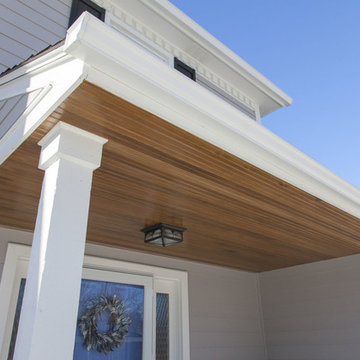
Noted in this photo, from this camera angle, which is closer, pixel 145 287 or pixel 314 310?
pixel 145 287

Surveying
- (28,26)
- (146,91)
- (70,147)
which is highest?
(28,26)

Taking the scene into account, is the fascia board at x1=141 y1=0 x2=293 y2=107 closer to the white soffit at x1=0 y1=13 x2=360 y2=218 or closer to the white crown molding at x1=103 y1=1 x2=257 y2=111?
the white crown molding at x1=103 y1=1 x2=257 y2=111

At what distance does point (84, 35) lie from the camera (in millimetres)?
1049

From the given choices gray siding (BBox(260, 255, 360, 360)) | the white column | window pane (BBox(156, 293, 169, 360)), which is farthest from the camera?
gray siding (BBox(260, 255, 360, 360))

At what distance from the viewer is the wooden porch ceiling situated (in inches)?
55.9

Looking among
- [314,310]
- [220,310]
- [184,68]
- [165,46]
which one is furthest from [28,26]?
[314,310]

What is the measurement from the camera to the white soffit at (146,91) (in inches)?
43.3

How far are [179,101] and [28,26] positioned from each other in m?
2.19

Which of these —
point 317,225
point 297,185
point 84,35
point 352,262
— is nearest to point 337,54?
point 352,262

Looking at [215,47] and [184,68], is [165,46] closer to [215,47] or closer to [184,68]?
[184,68]

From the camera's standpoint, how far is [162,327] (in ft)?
12.0

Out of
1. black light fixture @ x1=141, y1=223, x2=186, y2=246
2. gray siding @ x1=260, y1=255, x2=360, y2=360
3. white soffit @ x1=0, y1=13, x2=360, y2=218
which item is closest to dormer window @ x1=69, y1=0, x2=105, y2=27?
white soffit @ x1=0, y1=13, x2=360, y2=218

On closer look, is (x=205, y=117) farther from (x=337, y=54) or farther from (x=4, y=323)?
(x=337, y=54)

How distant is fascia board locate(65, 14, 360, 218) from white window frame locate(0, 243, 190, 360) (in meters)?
2.03
